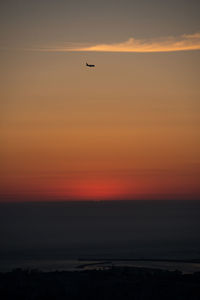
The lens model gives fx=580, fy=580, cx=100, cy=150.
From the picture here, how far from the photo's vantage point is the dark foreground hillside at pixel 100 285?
46.5m

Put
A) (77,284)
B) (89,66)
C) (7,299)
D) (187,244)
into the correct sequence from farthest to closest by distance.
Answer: (187,244)
(89,66)
(77,284)
(7,299)

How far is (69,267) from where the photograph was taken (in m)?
66.4

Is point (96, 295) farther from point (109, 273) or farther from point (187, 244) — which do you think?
point (187, 244)

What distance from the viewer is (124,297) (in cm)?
4603

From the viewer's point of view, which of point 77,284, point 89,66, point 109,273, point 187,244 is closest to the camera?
point 77,284

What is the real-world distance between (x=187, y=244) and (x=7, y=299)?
6313 cm

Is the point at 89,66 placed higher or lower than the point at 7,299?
higher

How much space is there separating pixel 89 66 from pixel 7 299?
26.6 metres

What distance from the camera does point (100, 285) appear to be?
161 ft

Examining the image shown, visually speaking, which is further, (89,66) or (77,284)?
(89,66)

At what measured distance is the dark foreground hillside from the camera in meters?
46.5

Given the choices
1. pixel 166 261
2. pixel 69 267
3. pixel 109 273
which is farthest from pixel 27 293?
pixel 166 261

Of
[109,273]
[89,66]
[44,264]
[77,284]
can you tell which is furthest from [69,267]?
[89,66]

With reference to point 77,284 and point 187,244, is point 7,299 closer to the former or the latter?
point 77,284
